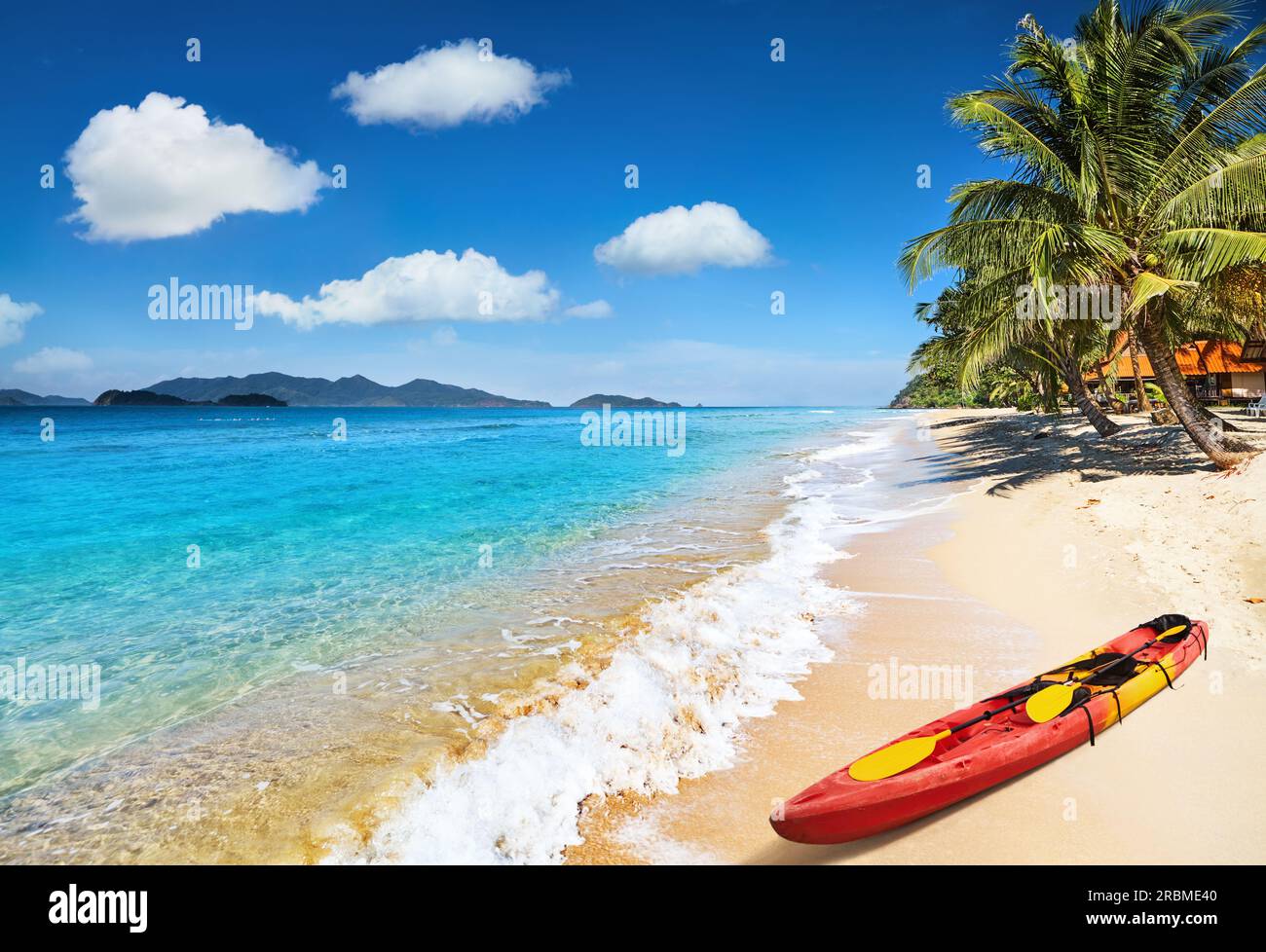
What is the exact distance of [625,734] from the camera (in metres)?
5.25

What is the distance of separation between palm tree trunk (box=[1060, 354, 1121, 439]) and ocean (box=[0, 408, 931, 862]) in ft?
32.2

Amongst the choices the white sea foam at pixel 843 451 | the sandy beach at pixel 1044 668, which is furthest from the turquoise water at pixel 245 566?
the white sea foam at pixel 843 451

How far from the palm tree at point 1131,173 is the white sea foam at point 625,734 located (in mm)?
8451

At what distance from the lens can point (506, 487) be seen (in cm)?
2325

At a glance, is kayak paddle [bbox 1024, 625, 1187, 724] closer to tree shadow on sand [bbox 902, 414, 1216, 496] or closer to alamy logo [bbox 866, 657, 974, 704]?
alamy logo [bbox 866, 657, 974, 704]

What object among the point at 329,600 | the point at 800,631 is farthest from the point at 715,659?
the point at 329,600

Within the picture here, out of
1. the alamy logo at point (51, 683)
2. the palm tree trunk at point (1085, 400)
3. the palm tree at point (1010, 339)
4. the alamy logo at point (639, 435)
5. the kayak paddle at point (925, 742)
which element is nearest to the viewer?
the kayak paddle at point (925, 742)

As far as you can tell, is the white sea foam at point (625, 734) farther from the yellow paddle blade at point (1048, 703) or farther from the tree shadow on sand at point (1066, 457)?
the tree shadow on sand at point (1066, 457)

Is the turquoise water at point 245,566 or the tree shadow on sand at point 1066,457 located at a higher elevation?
the tree shadow on sand at point 1066,457

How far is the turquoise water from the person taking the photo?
6.99 metres

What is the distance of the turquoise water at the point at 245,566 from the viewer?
6988mm
